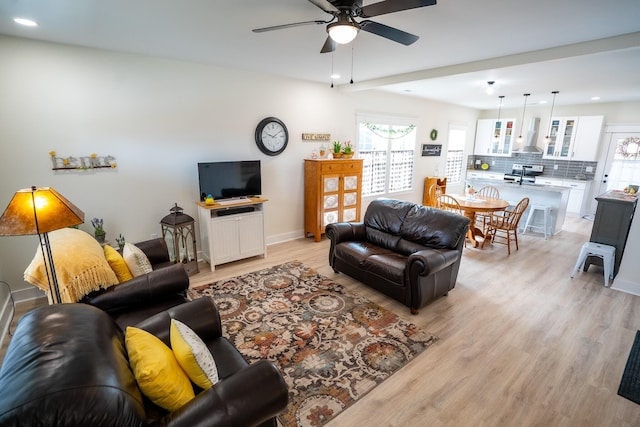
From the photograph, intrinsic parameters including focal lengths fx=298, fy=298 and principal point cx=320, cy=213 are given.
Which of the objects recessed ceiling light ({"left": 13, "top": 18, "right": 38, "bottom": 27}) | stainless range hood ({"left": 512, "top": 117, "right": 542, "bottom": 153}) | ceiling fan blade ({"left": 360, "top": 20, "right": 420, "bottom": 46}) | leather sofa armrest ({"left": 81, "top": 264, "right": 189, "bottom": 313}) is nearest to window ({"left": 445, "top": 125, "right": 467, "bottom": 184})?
stainless range hood ({"left": 512, "top": 117, "right": 542, "bottom": 153})

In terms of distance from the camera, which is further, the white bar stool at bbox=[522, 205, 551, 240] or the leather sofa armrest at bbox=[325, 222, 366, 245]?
the white bar stool at bbox=[522, 205, 551, 240]

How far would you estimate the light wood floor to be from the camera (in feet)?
6.37

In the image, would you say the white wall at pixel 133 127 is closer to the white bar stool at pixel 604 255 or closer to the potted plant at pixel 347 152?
the potted plant at pixel 347 152

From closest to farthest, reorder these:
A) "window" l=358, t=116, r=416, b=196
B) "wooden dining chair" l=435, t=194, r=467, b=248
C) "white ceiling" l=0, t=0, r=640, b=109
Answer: "white ceiling" l=0, t=0, r=640, b=109
"wooden dining chair" l=435, t=194, r=467, b=248
"window" l=358, t=116, r=416, b=196

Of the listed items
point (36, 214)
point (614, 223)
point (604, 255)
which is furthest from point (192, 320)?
point (614, 223)

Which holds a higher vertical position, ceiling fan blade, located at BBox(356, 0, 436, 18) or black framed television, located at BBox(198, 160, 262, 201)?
ceiling fan blade, located at BBox(356, 0, 436, 18)

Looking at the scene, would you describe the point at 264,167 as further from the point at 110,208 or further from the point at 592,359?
the point at 592,359

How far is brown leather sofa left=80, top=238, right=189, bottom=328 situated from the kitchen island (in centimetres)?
624

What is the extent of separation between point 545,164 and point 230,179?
26.1 ft

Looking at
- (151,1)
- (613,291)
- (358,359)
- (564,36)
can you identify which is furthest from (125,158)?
(613,291)

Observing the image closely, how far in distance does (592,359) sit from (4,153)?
18.6 ft

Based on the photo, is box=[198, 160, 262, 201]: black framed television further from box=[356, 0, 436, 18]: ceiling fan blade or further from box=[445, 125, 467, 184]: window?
box=[445, 125, 467, 184]: window

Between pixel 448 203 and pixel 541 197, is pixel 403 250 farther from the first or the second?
pixel 541 197

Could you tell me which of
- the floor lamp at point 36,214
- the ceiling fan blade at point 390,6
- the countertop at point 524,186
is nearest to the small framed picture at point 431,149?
the countertop at point 524,186
